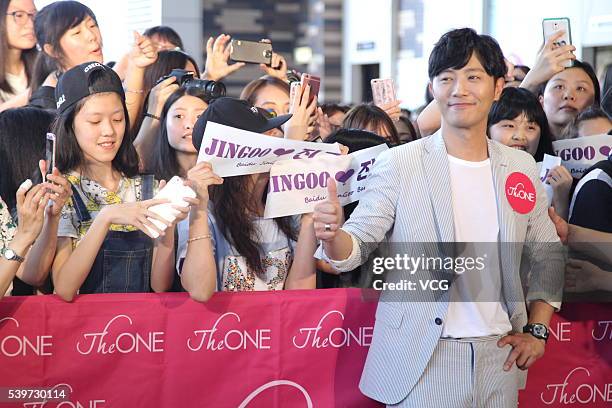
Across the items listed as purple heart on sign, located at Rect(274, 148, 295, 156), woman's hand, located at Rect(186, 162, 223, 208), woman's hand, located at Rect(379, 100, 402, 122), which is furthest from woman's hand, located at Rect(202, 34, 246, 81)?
woman's hand, located at Rect(186, 162, 223, 208)

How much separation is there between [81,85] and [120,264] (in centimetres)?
69

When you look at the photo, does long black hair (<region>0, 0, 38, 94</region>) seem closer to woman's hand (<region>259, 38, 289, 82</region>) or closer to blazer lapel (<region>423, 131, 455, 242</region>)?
woman's hand (<region>259, 38, 289, 82</region>)

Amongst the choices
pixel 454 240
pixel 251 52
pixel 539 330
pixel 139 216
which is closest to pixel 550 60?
pixel 251 52

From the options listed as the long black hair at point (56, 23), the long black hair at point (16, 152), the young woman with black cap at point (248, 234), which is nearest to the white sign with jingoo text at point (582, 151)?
the young woman with black cap at point (248, 234)

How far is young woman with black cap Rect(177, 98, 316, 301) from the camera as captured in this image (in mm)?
3229

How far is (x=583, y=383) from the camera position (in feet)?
11.2

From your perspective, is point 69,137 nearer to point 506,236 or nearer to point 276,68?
point 276,68

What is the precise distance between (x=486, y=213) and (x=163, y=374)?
124 cm

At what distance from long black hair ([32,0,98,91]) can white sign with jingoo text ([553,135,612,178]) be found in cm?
251

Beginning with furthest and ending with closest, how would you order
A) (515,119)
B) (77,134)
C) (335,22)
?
(335,22) → (515,119) → (77,134)

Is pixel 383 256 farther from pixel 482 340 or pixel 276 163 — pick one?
pixel 276 163

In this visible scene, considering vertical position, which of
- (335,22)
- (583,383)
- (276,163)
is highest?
(335,22)

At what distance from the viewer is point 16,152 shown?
341 cm

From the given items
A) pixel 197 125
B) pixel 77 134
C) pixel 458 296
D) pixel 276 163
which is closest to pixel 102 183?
pixel 77 134
